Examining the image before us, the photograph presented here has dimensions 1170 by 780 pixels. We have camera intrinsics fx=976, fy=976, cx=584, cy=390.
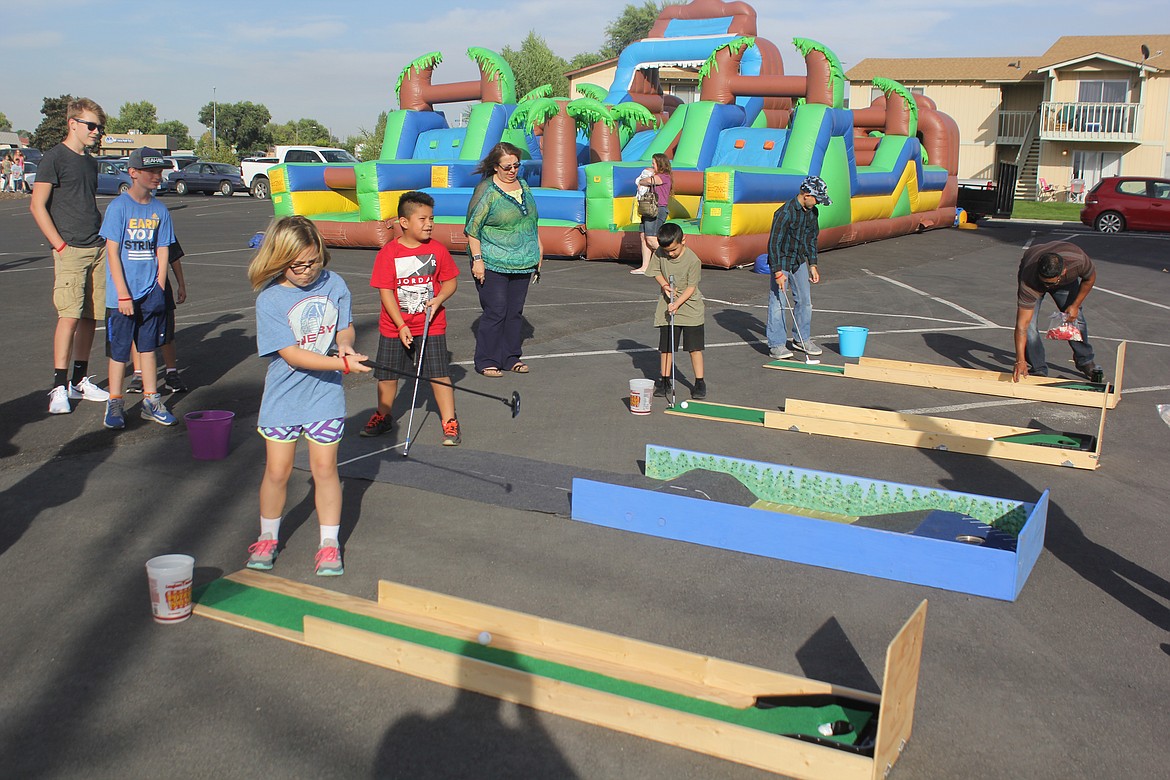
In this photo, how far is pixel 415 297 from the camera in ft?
23.0

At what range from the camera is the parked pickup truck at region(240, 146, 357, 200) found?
37.0 meters

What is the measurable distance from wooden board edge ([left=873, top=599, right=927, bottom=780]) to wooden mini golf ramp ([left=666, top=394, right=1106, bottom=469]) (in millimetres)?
3917

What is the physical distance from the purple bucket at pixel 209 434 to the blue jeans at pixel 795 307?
5.73 meters

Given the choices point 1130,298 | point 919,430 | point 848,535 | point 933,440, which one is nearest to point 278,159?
point 1130,298

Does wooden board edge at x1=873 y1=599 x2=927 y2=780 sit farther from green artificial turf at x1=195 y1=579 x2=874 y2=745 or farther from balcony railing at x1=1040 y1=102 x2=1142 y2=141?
balcony railing at x1=1040 y1=102 x2=1142 y2=141

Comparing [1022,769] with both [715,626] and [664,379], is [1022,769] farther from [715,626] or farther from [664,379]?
[664,379]

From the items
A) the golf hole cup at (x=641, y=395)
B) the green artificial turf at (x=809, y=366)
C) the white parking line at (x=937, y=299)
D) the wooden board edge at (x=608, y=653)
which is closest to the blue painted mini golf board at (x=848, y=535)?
the wooden board edge at (x=608, y=653)

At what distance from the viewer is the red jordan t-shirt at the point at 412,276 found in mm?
6914

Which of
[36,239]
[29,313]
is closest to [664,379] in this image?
[29,313]

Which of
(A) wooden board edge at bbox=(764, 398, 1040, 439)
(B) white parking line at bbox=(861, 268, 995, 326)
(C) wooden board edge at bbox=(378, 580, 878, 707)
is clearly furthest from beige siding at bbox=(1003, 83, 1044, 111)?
(C) wooden board edge at bbox=(378, 580, 878, 707)

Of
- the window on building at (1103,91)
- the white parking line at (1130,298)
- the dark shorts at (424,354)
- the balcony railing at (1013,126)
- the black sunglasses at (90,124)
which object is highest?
the window on building at (1103,91)

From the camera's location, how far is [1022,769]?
11.1 ft

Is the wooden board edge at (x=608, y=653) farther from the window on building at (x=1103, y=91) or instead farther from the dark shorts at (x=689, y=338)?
the window on building at (x=1103, y=91)

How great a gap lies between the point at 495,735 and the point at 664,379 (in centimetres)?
542
